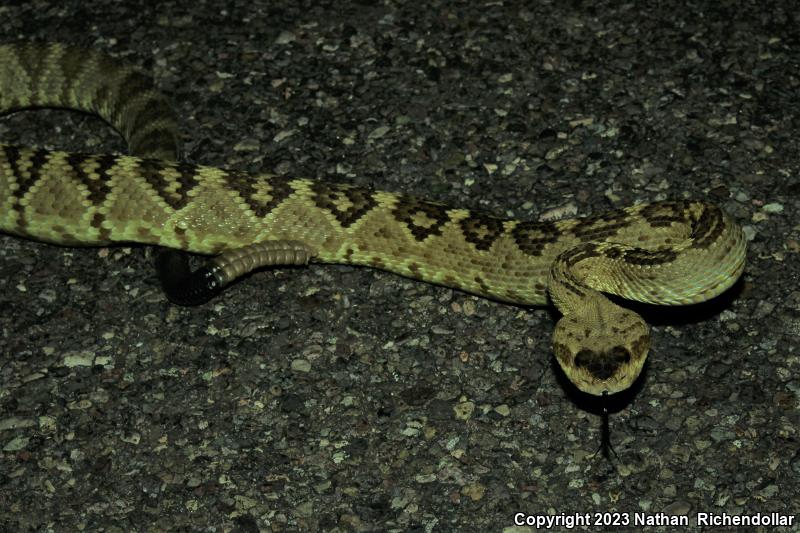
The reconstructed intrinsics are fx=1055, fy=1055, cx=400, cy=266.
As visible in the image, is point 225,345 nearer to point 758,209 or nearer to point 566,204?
point 566,204

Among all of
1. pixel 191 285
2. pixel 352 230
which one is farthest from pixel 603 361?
pixel 191 285

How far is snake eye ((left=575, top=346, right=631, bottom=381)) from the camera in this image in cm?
525

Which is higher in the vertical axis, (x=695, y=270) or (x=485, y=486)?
(x=695, y=270)

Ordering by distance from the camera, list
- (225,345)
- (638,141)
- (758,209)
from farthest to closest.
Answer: (638,141) < (758,209) < (225,345)

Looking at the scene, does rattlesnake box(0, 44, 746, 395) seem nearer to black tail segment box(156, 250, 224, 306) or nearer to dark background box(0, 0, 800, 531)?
black tail segment box(156, 250, 224, 306)

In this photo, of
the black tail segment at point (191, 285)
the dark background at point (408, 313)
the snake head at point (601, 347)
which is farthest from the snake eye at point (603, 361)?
the black tail segment at point (191, 285)

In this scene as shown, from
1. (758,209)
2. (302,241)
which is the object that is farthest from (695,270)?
(302,241)

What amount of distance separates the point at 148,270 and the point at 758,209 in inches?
148

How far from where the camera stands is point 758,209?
6422 mm

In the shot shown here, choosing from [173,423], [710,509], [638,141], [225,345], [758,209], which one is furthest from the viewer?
[638,141]

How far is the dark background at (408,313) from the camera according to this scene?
16.9ft

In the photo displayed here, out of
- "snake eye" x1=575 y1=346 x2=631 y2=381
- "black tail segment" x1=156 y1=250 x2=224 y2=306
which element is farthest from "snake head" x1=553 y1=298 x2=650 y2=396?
"black tail segment" x1=156 y1=250 x2=224 y2=306

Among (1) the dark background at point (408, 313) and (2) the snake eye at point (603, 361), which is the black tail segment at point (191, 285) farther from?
(2) the snake eye at point (603, 361)

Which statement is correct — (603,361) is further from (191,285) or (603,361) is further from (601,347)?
(191,285)
